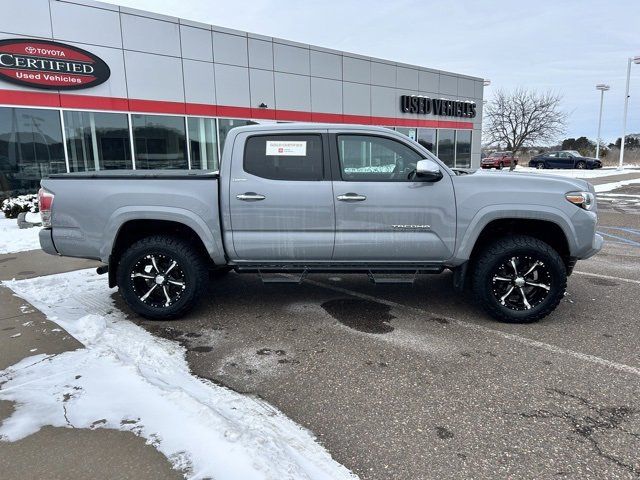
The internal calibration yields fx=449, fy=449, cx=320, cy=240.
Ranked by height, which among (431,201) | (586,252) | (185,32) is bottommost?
(586,252)

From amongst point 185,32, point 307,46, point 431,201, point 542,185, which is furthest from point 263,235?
point 307,46

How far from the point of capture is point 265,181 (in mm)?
4477

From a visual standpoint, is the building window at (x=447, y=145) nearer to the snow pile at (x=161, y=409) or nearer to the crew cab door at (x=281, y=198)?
the crew cab door at (x=281, y=198)

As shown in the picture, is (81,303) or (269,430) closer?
(269,430)

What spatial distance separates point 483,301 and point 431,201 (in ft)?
3.77

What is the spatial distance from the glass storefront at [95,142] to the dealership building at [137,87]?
3cm

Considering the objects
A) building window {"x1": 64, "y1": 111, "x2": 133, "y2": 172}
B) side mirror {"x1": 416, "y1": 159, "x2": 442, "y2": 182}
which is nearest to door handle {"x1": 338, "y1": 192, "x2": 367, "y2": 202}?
side mirror {"x1": 416, "y1": 159, "x2": 442, "y2": 182}

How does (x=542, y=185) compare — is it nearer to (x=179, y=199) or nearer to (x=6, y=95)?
(x=179, y=199)

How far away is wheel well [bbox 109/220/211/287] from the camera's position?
465 cm

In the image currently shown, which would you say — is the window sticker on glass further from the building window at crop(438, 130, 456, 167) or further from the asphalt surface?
the building window at crop(438, 130, 456, 167)

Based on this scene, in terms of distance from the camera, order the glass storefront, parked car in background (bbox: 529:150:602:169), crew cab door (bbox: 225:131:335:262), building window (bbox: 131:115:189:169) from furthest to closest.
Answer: parked car in background (bbox: 529:150:602:169), building window (bbox: 131:115:189:169), the glass storefront, crew cab door (bbox: 225:131:335:262)

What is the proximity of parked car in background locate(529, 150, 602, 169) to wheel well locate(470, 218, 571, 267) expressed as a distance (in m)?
39.0

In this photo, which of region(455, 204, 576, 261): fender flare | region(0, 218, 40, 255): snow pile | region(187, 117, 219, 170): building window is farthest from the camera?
region(187, 117, 219, 170): building window

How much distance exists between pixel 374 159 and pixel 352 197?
512mm
